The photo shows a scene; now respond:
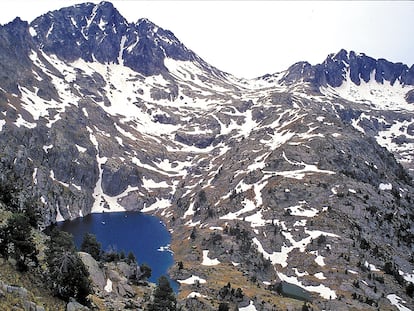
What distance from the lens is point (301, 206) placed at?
135 meters

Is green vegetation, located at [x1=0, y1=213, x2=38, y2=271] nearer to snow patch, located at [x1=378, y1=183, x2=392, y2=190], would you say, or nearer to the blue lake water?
the blue lake water

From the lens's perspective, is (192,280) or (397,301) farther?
(192,280)

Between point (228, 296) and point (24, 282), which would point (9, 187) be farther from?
point (228, 296)

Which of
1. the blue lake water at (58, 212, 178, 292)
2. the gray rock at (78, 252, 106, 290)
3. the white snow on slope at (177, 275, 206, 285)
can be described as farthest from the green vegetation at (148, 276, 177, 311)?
the white snow on slope at (177, 275, 206, 285)

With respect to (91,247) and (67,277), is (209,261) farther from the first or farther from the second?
(67,277)

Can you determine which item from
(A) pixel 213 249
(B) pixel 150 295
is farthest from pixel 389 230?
(B) pixel 150 295

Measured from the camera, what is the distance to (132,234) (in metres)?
150

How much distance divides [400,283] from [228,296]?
48.6 m

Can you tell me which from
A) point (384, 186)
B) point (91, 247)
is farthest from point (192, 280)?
point (384, 186)

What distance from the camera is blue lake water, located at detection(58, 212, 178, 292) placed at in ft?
397

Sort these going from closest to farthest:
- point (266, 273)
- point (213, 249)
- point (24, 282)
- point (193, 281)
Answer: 1. point (24, 282)
2. point (193, 281)
3. point (266, 273)
4. point (213, 249)

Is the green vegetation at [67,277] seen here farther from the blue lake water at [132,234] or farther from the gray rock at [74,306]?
the blue lake water at [132,234]

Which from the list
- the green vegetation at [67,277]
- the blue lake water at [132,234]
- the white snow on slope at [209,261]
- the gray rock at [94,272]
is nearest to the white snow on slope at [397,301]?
the white snow on slope at [209,261]

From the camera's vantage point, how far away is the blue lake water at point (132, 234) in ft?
397
